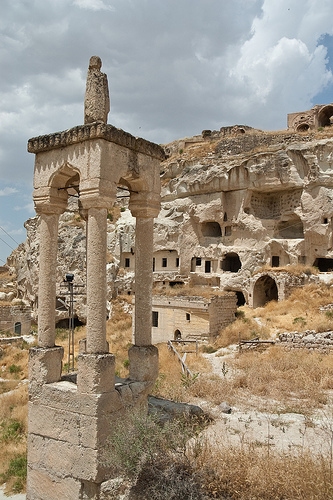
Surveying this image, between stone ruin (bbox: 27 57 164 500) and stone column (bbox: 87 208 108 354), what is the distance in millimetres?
14

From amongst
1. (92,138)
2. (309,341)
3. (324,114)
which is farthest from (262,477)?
(324,114)

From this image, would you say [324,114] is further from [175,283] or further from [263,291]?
[175,283]

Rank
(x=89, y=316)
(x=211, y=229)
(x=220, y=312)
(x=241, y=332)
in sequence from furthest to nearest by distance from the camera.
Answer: (x=211, y=229), (x=220, y=312), (x=241, y=332), (x=89, y=316)

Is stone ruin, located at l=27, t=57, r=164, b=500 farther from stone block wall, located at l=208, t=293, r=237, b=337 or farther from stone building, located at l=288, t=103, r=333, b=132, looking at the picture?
stone building, located at l=288, t=103, r=333, b=132

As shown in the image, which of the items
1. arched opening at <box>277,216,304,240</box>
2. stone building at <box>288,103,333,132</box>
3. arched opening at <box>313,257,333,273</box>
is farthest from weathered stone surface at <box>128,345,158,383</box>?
stone building at <box>288,103,333,132</box>

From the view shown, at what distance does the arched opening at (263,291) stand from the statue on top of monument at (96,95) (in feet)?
72.2

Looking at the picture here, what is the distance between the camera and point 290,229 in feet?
98.4

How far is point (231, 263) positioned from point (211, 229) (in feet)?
11.0

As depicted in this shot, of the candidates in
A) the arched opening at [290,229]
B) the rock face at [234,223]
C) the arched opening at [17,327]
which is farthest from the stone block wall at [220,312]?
the arched opening at [17,327]

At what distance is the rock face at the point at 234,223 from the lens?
26.8 m

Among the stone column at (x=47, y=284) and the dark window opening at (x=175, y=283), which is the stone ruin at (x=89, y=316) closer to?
the stone column at (x=47, y=284)

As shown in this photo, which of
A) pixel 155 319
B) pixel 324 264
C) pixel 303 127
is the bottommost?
pixel 155 319

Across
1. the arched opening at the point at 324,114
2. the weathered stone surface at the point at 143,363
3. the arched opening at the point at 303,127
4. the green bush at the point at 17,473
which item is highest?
the arched opening at the point at 324,114

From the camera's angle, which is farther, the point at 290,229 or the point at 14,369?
the point at 290,229
